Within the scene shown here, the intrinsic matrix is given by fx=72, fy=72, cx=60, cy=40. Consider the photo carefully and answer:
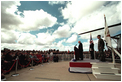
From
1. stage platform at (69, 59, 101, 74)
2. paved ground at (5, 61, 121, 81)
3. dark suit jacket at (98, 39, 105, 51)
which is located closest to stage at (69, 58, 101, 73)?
stage platform at (69, 59, 101, 74)

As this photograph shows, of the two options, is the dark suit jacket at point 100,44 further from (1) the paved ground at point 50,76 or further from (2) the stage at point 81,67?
(1) the paved ground at point 50,76

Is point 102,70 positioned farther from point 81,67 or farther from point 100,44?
point 100,44

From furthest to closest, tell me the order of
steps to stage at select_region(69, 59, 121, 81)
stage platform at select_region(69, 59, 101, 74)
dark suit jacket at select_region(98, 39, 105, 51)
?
dark suit jacket at select_region(98, 39, 105, 51)
stage platform at select_region(69, 59, 101, 74)
steps to stage at select_region(69, 59, 121, 81)

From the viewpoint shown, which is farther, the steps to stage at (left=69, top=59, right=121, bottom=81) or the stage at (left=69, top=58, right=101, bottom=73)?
the stage at (left=69, top=58, right=101, bottom=73)

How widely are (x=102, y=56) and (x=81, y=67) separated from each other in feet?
5.91

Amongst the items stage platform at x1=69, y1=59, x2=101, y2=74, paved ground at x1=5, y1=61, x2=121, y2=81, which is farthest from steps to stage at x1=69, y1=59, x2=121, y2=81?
paved ground at x1=5, y1=61, x2=121, y2=81

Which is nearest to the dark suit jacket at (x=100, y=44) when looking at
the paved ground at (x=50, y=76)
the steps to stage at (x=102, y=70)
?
the steps to stage at (x=102, y=70)

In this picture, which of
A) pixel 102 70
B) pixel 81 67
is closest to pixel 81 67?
pixel 81 67

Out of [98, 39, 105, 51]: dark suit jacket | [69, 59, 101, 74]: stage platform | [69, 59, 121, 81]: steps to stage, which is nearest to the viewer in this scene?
[69, 59, 121, 81]: steps to stage

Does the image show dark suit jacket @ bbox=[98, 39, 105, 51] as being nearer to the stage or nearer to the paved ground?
the stage

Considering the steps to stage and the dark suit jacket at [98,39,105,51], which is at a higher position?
the dark suit jacket at [98,39,105,51]

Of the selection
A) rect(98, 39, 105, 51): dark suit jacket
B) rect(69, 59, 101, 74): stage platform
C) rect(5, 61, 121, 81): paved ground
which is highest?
rect(98, 39, 105, 51): dark suit jacket

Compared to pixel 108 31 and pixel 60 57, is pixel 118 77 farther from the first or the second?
pixel 60 57

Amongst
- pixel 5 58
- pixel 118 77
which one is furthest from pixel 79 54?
pixel 5 58
